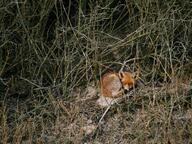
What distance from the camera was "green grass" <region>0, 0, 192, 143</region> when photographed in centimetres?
287

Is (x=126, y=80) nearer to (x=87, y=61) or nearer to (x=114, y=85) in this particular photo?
(x=114, y=85)

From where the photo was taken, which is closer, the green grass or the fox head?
the green grass

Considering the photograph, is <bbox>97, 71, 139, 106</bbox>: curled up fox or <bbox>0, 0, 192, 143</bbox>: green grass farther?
<bbox>97, 71, 139, 106</bbox>: curled up fox

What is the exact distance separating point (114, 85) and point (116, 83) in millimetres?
18

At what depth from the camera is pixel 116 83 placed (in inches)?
118

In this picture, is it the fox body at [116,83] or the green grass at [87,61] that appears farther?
the fox body at [116,83]


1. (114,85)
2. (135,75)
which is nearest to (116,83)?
(114,85)

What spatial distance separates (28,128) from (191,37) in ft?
3.76

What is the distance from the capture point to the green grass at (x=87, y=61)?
287 centimetres

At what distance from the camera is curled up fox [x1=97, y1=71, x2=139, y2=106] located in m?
3.00

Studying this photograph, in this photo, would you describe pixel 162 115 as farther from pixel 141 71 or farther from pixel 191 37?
pixel 191 37

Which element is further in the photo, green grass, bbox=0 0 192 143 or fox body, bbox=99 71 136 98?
fox body, bbox=99 71 136 98

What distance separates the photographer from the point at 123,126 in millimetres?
2859

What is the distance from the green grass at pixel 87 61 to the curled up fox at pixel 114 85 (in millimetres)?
60
